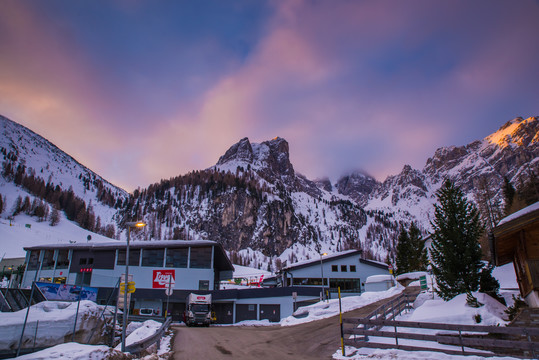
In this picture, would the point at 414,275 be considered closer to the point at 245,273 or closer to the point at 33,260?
the point at 245,273

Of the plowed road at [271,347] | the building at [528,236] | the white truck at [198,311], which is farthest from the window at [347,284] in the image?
the building at [528,236]

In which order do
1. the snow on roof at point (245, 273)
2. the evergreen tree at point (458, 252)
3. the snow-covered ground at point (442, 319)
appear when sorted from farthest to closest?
the snow on roof at point (245, 273) → the evergreen tree at point (458, 252) → the snow-covered ground at point (442, 319)

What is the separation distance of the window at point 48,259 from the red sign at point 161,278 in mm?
24233

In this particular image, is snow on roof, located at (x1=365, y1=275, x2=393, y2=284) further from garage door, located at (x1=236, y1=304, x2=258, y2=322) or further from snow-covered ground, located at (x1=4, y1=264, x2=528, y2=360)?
snow-covered ground, located at (x1=4, y1=264, x2=528, y2=360)

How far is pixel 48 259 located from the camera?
194 ft

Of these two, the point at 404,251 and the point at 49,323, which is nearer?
the point at 49,323

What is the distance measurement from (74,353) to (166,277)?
39239mm

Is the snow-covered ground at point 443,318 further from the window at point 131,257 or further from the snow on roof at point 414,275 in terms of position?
the window at point 131,257

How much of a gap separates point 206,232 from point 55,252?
14064 centimetres

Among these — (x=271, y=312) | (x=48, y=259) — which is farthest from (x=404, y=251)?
(x=48, y=259)

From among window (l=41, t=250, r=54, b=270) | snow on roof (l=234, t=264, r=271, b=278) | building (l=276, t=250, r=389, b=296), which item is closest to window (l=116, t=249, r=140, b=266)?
window (l=41, t=250, r=54, b=270)

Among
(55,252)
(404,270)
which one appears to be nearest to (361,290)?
(404,270)

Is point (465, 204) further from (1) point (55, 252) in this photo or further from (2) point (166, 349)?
(1) point (55, 252)

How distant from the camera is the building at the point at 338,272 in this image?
61562mm
